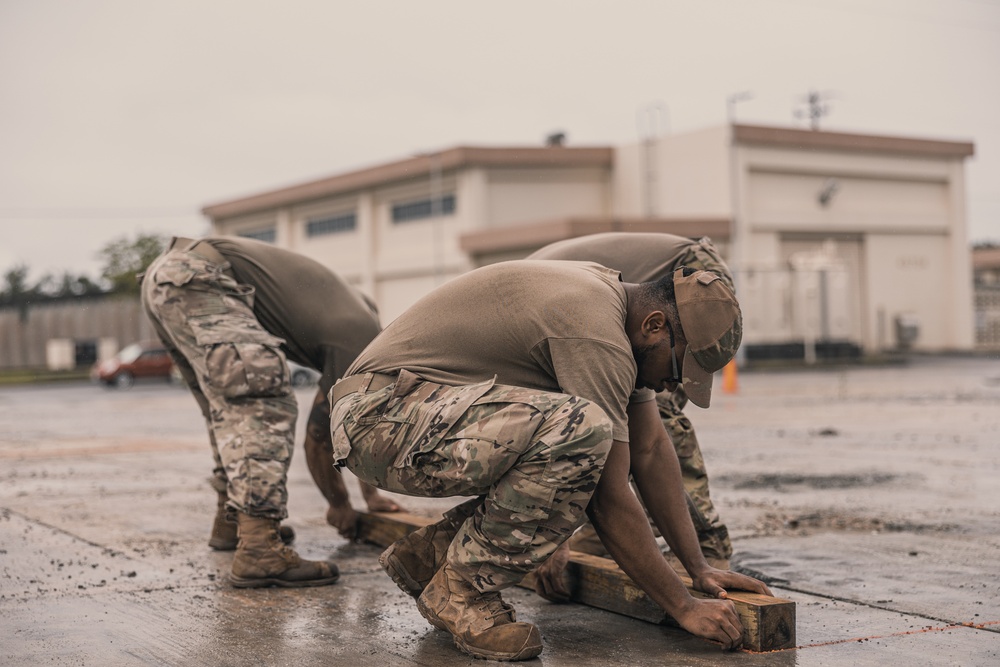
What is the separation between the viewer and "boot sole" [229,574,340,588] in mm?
4176

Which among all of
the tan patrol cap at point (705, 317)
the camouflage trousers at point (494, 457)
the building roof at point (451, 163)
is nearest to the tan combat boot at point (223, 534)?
the camouflage trousers at point (494, 457)

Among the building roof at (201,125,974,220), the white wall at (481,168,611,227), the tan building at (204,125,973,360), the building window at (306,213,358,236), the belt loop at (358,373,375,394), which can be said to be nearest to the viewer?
the belt loop at (358,373,375,394)

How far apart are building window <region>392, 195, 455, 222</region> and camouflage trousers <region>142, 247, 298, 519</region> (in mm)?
32284

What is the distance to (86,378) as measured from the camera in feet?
137

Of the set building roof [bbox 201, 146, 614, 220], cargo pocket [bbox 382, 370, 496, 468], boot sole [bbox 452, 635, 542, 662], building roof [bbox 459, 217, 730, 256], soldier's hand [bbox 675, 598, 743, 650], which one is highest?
building roof [bbox 201, 146, 614, 220]

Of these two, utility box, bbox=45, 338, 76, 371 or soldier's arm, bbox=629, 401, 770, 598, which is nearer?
soldier's arm, bbox=629, 401, 770, 598

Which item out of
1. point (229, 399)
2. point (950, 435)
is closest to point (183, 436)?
point (950, 435)

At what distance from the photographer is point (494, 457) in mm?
3105

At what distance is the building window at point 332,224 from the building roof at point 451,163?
87cm

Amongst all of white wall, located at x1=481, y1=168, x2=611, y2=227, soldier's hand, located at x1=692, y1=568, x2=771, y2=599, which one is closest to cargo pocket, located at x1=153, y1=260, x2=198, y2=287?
soldier's hand, located at x1=692, y1=568, x2=771, y2=599

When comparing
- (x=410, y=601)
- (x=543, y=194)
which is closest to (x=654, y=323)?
(x=410, y=601)

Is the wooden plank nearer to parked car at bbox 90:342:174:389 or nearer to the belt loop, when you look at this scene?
the belt loop

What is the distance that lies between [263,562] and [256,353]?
2.47 feet

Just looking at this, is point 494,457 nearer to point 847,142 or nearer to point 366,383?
Result: point 366,383
